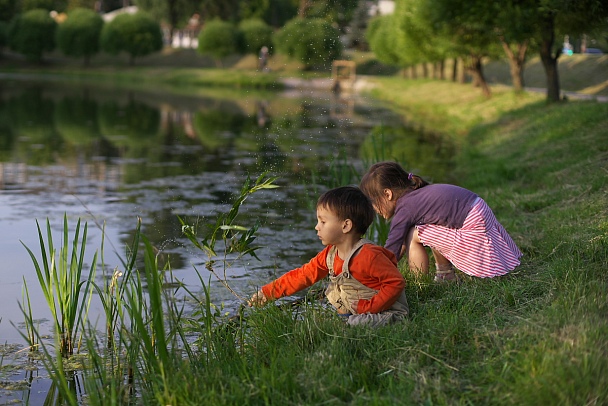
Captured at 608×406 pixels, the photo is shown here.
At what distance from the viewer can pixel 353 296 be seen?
4.95 m

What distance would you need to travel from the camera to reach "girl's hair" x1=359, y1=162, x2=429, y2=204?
5.68 metres

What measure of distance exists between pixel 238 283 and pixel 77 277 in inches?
97.1

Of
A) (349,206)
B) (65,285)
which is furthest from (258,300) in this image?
(65,285)

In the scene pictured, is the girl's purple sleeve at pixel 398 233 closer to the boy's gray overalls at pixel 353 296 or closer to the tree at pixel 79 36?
the boy's gray overalls at pixel 353 296

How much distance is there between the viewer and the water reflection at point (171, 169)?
8586 mm

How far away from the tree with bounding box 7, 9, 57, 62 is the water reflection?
4337cm

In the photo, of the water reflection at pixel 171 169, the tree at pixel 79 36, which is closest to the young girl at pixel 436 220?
the water reflection at pixel 171 169

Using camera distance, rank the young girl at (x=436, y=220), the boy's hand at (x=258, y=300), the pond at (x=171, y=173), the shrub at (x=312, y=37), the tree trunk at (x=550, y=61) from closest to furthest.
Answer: the boy's hand at (x=258, y=300) → the young girl at (x=436, y=220) → the pond at (x=171, y=173) → the shrub at (x=312, y=37) → the tree trunk at (x=550, y=61)

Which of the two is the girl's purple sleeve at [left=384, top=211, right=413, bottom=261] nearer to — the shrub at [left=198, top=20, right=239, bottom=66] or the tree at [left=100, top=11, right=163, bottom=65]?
the shrub at [left=198, top=20, right=239, bottom=66]

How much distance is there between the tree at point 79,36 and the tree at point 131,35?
97 centimetres

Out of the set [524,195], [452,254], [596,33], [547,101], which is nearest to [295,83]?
[547,101]

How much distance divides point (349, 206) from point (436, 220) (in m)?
1.07

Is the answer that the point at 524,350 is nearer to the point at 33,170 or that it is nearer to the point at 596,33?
the point at 33,170

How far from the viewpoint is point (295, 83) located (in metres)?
54.9
